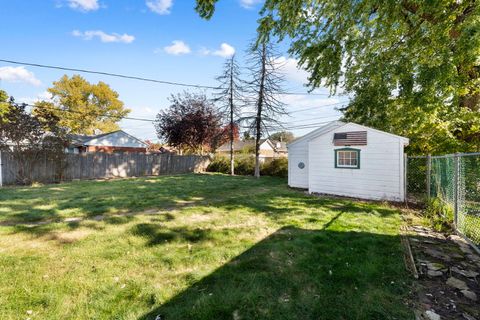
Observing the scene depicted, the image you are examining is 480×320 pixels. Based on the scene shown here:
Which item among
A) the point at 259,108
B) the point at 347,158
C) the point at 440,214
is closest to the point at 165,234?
the point at 440,214

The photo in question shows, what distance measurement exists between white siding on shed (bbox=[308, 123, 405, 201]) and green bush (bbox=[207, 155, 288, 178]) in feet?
20.7

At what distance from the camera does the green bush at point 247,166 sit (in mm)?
16031

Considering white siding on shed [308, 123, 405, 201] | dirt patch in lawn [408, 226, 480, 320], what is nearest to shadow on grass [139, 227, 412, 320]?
dirt patch in lawn [408, 226, 480, 320]

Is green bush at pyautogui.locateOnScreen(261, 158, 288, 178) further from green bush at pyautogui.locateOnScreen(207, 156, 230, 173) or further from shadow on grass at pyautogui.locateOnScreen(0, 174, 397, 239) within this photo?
shadow on grass at pyautogui.locateOnScreen(0, 174, 397, 239)

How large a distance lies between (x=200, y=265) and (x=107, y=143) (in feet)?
75.1

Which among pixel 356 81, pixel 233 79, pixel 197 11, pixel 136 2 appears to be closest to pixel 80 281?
pixel 197 11

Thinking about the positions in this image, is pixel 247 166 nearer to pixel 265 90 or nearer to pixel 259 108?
pixel 259 108

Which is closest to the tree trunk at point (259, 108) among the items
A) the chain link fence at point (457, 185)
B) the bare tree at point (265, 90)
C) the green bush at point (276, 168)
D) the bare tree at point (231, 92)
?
the bare tree at point (265, 90)

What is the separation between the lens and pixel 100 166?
588 inches

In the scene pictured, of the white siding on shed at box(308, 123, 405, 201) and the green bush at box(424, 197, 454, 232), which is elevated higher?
the white siding on shed at box(308, 123, 405, 201)

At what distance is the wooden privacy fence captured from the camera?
1133 centimetres

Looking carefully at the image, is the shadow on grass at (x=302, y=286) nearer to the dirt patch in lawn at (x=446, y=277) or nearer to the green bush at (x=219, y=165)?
the dirt patch in lawn at (x=446, y=277)

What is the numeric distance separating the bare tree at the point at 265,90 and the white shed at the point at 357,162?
6.05 m

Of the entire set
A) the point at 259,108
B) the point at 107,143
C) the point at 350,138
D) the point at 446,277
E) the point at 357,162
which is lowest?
the point at 446,277
